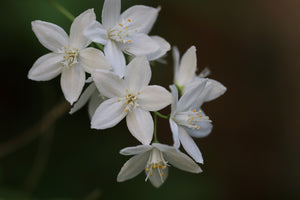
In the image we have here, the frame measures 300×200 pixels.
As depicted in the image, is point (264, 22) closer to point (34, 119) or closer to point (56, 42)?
point (34, 119)

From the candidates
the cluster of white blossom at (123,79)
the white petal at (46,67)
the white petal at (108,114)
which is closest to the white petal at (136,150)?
the cluster of white blossom at (123,79)

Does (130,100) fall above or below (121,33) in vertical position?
below

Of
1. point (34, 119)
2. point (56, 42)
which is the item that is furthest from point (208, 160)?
point (56, 42)

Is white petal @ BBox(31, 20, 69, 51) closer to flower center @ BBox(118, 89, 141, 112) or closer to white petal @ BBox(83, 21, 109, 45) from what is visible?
white petal @ BBox(83, 21, 109, 45)

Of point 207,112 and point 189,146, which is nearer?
point 189,146

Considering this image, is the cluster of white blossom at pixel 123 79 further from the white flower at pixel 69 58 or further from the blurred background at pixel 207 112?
the blurred background at pixel 207 112

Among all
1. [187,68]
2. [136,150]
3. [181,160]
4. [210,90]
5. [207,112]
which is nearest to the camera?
[136,150]

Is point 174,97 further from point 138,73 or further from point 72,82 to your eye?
point 72,82

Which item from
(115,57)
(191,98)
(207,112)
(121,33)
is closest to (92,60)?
(115,57)
